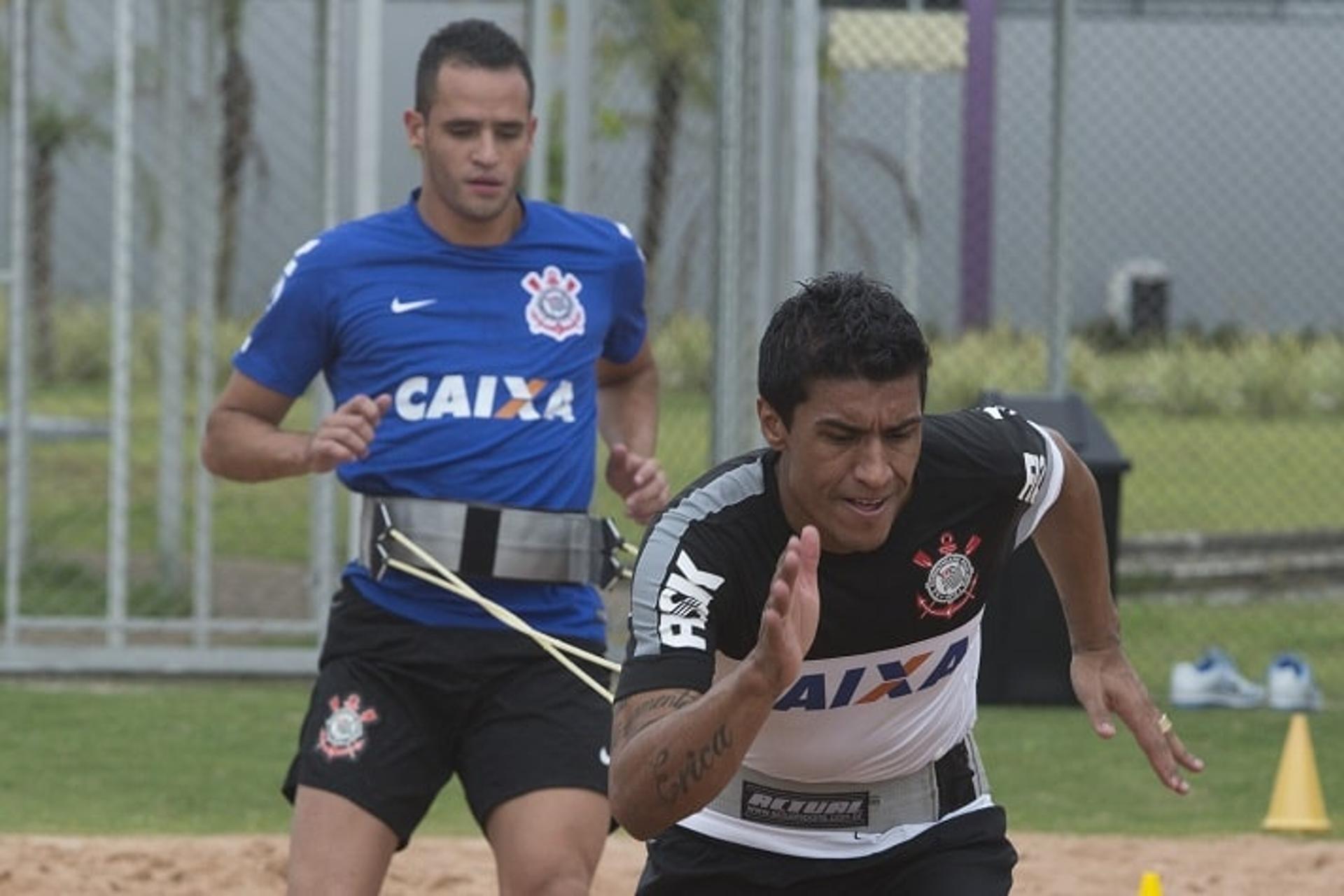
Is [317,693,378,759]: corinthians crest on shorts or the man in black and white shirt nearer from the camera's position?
the man in black and white shirt

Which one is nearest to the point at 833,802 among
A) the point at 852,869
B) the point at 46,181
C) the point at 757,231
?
the point at 852,869

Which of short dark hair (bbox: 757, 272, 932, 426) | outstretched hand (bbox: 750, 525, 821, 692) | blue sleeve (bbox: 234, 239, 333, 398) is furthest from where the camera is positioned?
blue sleeve (bbox: 234, 239, 333, 398)

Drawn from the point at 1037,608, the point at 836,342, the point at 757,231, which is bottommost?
the point at 1037,608

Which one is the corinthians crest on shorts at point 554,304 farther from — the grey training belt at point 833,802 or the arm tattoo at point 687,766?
the arm tattoo at point 687,766

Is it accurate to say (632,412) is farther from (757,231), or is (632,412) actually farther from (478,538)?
(757,231)

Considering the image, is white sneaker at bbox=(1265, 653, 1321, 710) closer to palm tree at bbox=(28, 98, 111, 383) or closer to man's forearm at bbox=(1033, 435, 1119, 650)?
man's forearm at bbox=(1033, 435, 1119, 650)

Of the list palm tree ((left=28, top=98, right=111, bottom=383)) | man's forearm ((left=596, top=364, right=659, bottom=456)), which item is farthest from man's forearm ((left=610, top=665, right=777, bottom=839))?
palm tree ((left=28, top=98, right=111, bottom=383))

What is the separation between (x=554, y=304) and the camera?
5953 millimetres

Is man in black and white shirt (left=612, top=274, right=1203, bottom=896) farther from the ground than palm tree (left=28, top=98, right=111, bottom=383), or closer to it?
closer to it

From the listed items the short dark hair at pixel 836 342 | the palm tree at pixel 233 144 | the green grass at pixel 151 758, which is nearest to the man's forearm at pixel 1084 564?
the short dark hair at pixel 836 342

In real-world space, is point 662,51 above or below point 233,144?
above

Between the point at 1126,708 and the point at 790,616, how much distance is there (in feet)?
4.35

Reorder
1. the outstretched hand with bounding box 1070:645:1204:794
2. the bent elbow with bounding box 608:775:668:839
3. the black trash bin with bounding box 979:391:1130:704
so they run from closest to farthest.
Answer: the bent elbow with bounding box 608:775:668:839
the outstretched hand with bounding box 1070:645:1204:794
the black trash bin with bounding box 979:391:1130:704

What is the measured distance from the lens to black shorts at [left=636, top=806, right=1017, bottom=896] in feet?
15.2
